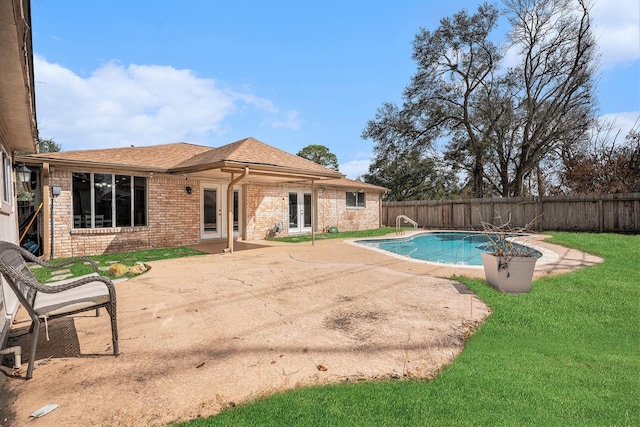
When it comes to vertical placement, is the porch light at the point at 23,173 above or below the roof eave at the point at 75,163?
below

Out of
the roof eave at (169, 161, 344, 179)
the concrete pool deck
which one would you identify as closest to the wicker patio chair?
the concrete pool deck

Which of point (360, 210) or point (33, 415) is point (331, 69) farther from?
point (33, 415)

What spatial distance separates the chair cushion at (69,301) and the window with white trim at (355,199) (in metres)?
15.8

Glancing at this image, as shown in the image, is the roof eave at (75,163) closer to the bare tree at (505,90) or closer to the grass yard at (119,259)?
the grass yard at (119,259)

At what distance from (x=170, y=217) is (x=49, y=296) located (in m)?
8.47

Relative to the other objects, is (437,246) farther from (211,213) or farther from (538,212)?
(211,213)

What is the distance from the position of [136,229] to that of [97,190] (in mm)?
1606

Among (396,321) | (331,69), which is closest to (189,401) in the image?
(396,321)

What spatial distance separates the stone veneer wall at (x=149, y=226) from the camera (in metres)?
9.42

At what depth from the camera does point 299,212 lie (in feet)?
53.0

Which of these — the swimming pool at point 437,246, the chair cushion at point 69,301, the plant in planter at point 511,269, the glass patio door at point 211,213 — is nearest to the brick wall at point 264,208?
the glass patio door at point 211,213

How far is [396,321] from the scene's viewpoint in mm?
4145

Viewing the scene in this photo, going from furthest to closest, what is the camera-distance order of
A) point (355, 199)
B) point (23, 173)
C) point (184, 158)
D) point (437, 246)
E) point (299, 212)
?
point (355, 199) < point (299, 212) < point (437, 246) < point (184, 158) < point (23, 173)


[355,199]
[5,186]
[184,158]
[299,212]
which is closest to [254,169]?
[184,158]
